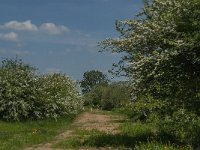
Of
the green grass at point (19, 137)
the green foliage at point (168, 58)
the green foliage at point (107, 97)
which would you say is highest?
the green foliage at point (107, 97)

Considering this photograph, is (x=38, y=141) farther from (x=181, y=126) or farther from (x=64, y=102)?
(x=64, y=102)

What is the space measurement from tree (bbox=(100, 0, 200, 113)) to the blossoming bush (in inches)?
781

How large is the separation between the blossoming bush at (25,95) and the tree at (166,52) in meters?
19.8

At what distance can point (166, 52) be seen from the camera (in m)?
16.7

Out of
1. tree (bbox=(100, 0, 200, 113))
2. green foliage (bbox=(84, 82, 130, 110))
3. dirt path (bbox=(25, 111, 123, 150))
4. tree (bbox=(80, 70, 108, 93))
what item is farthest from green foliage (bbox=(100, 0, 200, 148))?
tree (bbox=(80, 70, 108, 93))

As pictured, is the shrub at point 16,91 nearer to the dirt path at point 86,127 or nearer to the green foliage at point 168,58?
the dirt path at point 86,127

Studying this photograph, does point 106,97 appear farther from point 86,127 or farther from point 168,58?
point 168,58

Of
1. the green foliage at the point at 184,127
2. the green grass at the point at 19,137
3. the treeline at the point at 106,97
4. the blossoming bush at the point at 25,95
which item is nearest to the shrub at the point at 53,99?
the blossoming bush at the point at 25,95

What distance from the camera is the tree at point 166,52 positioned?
16500 millimetres

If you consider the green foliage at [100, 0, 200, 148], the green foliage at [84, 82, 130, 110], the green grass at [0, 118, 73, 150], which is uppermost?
the green foliage at [84, 82, 130, 110]

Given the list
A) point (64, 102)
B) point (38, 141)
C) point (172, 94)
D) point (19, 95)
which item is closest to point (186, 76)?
point (172, 94)

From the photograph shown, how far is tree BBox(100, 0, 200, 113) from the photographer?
1650cm

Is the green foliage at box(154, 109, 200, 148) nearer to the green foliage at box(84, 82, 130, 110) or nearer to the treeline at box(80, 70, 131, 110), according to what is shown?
the treeline at box(80, 70, 131, 110)

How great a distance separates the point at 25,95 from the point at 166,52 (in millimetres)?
22677
